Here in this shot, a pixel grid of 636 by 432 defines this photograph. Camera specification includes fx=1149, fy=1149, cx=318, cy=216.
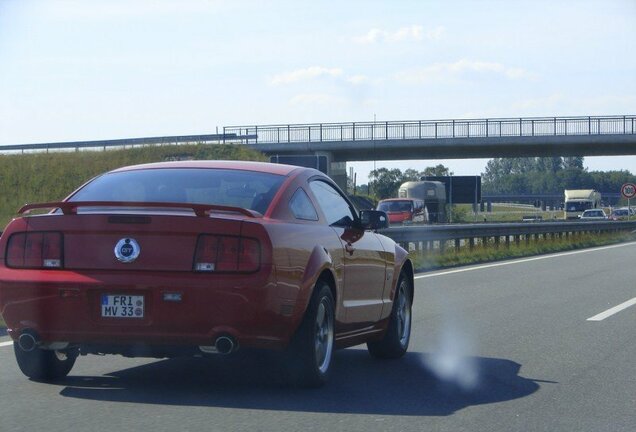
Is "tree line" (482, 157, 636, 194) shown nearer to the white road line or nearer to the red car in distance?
the red car in distance

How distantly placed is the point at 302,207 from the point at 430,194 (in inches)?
2034

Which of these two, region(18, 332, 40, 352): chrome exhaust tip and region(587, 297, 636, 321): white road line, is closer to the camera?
region(18, 332, 40, 352): chrome exhaust tip

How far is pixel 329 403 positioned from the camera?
718cm

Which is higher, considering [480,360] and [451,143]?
[451,143]

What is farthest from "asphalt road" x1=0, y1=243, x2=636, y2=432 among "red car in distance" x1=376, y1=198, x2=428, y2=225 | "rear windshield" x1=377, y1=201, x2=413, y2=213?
"rear windshield" x1=377, y1=201, x2=413, y2=213

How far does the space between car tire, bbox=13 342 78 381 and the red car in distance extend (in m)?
38.8

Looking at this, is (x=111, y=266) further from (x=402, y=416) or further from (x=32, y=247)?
(x=402, y=416)

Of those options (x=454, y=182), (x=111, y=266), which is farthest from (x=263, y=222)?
(x=454, y=182)

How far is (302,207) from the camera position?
7871 mm

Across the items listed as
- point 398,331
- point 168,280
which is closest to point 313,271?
point 168,280

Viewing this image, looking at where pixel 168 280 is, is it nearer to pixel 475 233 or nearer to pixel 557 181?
pixel 475 233

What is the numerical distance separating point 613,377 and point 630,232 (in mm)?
42899

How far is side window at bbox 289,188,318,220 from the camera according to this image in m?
7.70

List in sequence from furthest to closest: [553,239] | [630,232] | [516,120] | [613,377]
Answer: [516,120] → [630,232] → [553,239] → [613,377]
